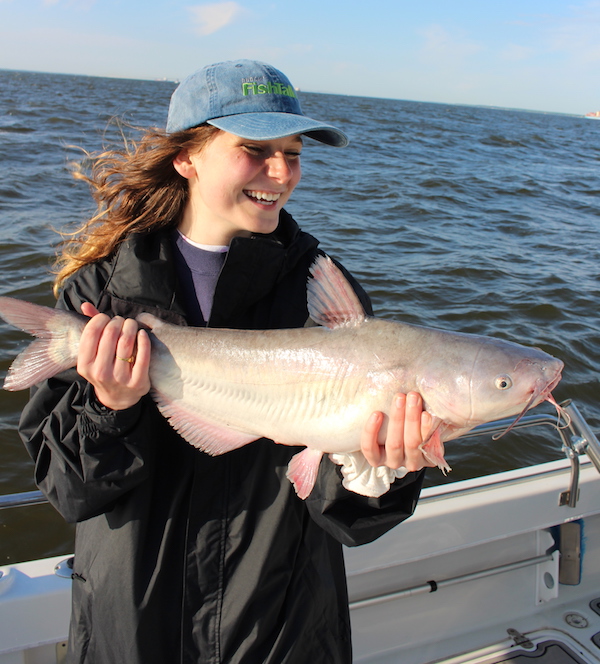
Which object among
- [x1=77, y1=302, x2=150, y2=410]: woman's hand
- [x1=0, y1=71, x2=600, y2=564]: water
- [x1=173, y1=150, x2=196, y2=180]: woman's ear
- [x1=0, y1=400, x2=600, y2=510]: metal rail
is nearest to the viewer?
[x1=77, y1=302, x2=150, y2=410]: woman's hand

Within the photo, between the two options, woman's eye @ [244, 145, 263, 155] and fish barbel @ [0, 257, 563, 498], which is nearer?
fish barbel @ [0, 257, 563, 498]

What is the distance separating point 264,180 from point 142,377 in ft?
2.83

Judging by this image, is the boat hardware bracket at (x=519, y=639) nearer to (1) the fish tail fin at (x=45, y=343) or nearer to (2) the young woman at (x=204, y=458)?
(2) the young woman at (x=204, y=458)

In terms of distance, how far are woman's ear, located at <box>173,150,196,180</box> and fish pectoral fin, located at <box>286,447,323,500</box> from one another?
3.98 feet

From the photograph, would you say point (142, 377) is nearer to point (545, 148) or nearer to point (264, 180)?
point (264, 180)

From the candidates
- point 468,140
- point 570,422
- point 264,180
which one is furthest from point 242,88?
point 468,140

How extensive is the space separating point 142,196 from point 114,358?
85 cm

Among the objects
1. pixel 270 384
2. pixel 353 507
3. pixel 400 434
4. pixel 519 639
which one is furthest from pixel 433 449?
pixel 519 639

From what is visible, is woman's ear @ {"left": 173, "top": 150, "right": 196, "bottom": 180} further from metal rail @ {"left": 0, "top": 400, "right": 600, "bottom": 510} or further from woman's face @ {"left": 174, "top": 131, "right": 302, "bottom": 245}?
metal rail @ {"left": 0, "top": 400, "right": 600, "bottom": 510}

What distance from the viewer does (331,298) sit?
6.45ft

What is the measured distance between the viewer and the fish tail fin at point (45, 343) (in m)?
1.88

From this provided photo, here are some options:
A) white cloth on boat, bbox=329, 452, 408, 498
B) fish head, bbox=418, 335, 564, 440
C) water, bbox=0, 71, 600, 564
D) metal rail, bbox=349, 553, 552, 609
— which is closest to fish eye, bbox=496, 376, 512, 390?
fish head, bbox=418, 335, 564, 440

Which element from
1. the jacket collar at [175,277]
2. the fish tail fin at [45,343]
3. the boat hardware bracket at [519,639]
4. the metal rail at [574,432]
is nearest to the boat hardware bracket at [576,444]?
the metal rail at [574,432]

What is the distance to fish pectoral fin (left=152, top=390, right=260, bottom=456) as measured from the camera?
1924 mm
